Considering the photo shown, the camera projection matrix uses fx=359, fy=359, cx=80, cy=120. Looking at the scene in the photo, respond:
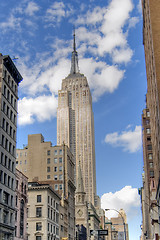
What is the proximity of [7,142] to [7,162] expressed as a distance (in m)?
3.47

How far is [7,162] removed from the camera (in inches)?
2355

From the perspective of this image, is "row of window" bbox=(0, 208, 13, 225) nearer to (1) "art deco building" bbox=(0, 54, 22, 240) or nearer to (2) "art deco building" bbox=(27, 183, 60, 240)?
(1) "art deco building" bbox=(0, 54, 22, 240)

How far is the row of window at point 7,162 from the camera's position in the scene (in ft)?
190

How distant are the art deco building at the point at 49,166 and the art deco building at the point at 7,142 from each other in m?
44.0

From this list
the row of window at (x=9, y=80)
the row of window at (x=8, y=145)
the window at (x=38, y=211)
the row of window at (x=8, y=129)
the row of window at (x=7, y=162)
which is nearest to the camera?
the row of window at (x=7, y=162)

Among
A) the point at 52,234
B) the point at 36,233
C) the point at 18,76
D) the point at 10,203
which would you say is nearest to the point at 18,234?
the point at 10,203

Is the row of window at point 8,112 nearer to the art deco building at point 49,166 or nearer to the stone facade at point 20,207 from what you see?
the stone facade at point 20,207

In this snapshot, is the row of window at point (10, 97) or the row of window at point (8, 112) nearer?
the row of window at point (8, 112)

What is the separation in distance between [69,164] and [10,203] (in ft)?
178

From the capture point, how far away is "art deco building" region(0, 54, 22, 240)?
56.5 m

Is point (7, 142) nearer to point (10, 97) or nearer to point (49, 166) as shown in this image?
point (10, 97)

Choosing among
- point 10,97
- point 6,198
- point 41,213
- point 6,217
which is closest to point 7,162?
point 6,198

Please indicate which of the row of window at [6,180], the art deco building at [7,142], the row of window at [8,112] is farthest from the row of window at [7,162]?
the row of window at [8,112]

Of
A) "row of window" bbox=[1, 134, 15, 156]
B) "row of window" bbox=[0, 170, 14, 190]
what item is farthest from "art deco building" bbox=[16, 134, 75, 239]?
"row of window" bbox=[0, 170, 14, 190]
